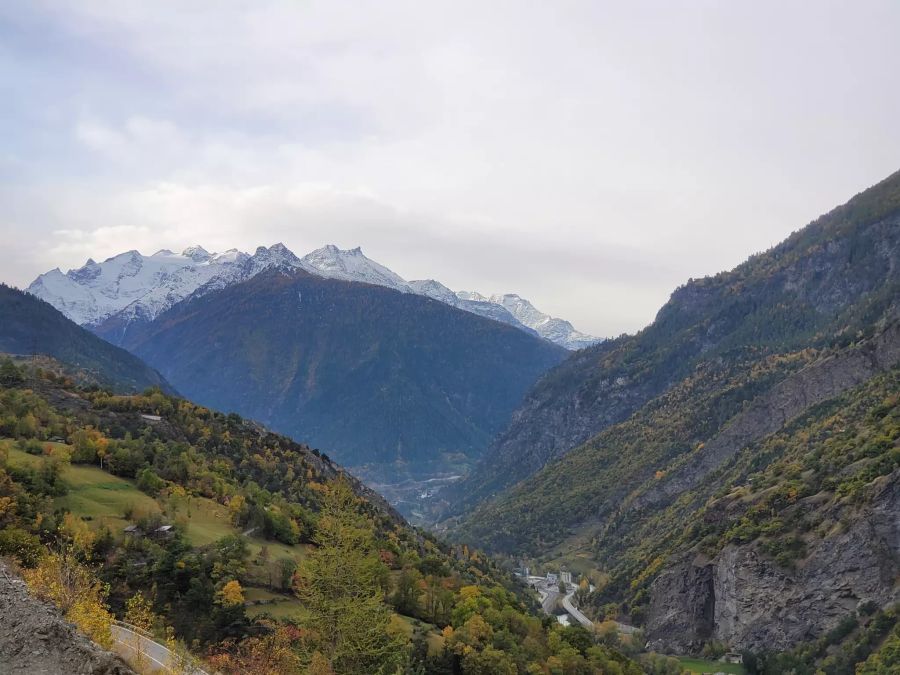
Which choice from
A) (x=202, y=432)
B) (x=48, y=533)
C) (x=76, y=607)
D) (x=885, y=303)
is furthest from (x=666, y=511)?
(x=76, y=607)

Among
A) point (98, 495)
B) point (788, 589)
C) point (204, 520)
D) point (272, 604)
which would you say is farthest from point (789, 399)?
point (98, 495)

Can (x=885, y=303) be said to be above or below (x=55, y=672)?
above

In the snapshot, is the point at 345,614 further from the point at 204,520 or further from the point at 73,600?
the point at 204,520

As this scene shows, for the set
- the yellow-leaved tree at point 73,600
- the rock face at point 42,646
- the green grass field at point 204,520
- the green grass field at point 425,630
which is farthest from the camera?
the green grass field at point 204,520

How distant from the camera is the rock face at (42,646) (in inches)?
821

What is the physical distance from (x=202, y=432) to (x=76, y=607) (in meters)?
64.4

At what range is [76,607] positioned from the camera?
27.6 metres

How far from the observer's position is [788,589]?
102438 mm

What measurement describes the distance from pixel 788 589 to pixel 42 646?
106033mm

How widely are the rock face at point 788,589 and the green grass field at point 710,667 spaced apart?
483 centimetres

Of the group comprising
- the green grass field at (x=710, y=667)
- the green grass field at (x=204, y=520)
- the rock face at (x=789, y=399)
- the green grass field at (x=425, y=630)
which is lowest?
the green grass field at (x=710, y=667)

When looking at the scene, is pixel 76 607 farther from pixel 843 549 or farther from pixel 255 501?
pixel 843 549

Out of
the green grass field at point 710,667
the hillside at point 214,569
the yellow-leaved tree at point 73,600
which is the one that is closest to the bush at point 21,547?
the hillside at point 214,569

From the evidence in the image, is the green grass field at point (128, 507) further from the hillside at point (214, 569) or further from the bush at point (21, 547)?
the bush at point (21, 547)
